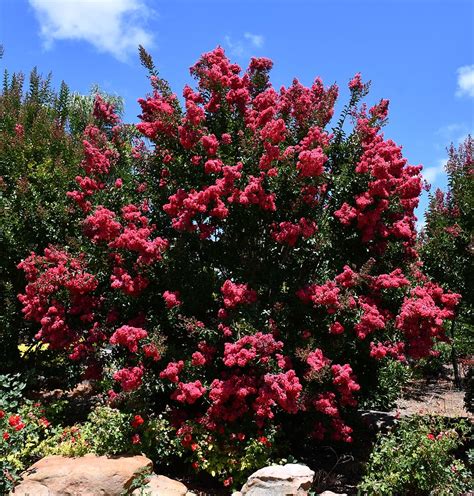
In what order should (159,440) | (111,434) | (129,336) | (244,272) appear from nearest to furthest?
(129,336), (111,434), (159,440), (244,272)

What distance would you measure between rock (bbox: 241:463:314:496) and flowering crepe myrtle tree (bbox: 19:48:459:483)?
0.69m

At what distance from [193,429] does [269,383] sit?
109cm

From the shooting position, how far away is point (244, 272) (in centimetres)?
640

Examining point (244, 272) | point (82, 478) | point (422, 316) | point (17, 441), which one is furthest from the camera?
point (244, 272)

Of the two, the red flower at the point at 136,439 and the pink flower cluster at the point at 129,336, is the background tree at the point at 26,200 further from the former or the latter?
the red flower at the point at 136,439

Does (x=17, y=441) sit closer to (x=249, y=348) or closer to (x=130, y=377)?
(x=130, y=377)

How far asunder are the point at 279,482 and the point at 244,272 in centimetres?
255

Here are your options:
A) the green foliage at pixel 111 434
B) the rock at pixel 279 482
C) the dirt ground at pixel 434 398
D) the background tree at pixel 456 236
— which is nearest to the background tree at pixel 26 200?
the green foliage at pixel 111 434

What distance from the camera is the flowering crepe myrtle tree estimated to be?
5699 millimetres

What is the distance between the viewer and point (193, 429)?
5.77 metres

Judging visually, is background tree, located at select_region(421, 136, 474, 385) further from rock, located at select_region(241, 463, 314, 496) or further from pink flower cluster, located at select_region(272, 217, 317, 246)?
rock, located at select_region(241, 463, 314, 496)

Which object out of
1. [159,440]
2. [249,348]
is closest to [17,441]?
[159,440]

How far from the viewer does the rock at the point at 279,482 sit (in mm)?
4699

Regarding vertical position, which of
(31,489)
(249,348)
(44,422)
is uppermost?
(249,348)
